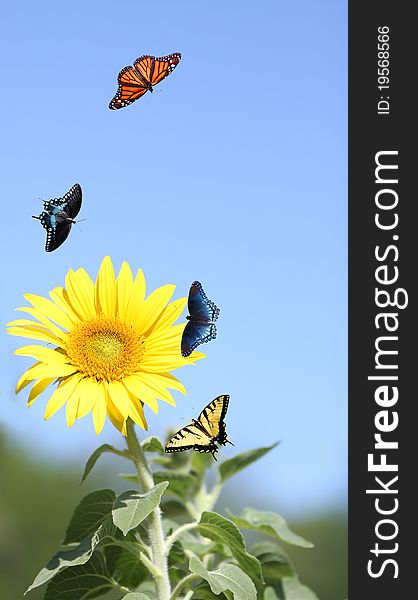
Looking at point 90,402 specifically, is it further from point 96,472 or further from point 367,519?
point 96,472

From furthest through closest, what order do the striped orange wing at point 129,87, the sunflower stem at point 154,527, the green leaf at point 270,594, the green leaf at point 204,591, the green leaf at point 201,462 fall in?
the green leaf at point 201,462, the striped orange wing at point 129,87, the green leaf at point 270,594, the green leaf at point 204,591, the sunflower stem at point 154,527

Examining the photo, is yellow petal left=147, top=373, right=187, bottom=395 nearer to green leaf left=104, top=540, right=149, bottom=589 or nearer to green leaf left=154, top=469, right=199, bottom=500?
green leaf left=104, top=540, right=149, bottom=589

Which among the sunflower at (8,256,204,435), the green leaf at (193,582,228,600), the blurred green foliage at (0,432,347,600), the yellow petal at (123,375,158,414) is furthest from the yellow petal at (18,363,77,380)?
the blurred green foliage at (0,432,347,600)

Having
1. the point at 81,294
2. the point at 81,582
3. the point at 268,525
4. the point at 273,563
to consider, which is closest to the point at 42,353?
the point at 81,294

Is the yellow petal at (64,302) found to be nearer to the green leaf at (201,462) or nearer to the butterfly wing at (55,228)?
the butterfly wing at (55,228)

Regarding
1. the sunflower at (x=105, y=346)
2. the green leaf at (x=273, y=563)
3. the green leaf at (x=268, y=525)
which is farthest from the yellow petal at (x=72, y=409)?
the green leaf at (x=273, y=563)
